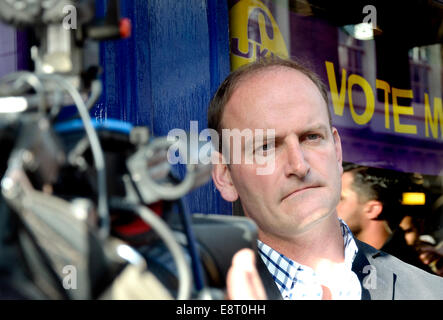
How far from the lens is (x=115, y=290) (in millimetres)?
740

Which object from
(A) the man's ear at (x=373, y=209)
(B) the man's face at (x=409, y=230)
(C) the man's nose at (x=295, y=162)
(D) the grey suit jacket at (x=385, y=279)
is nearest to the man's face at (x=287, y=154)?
(C) the man's nose at (x=295, y=162)

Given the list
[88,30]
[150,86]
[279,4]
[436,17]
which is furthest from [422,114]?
[88,30]

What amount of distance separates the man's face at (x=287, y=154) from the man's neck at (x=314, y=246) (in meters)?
0.04

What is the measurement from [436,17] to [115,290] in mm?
2319

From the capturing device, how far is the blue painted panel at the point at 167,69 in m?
1.50

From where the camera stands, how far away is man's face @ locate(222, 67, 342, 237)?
3.62ft

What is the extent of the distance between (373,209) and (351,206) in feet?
0.60

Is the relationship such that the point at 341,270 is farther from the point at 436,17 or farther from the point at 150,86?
the point at 436,17

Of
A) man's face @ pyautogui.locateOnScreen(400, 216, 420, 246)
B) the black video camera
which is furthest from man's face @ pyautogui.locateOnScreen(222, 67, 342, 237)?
man's face @ pyautogui.locateOnScreen(400, 216, 420, 246)

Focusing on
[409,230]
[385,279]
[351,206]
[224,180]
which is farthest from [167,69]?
[409,230]

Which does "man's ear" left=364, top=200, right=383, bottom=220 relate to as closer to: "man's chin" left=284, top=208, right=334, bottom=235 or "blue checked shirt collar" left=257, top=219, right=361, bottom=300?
"blue checked shirt collar" left=257, top=219, right=361, bottom=300

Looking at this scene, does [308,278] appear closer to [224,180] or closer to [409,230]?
[224,180]
